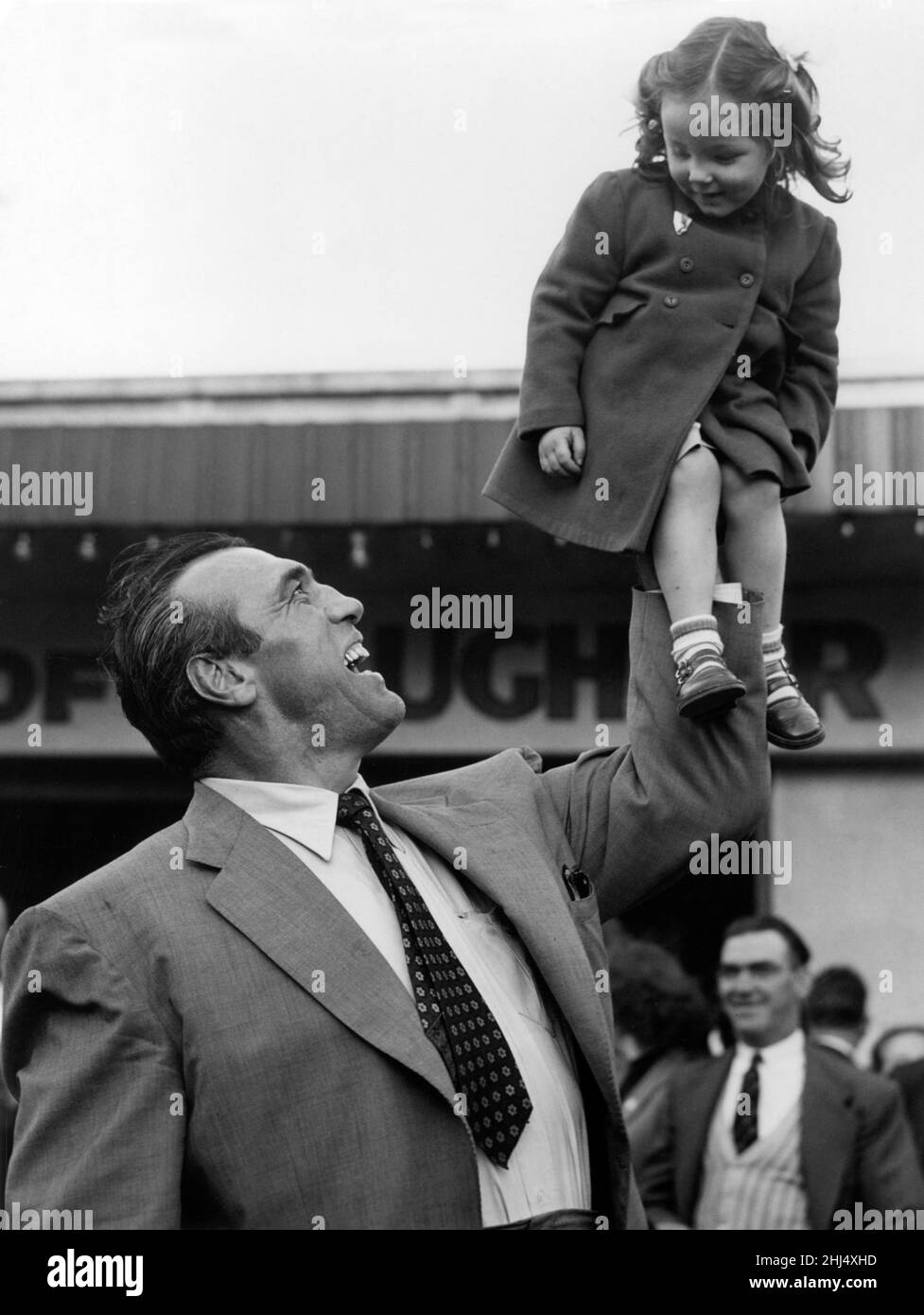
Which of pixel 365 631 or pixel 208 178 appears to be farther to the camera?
pixel 365 631

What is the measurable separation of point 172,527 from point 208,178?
4.93ft

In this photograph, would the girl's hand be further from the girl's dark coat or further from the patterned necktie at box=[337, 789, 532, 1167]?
the patterned necktie at box=[337, 789, 532, 1167]

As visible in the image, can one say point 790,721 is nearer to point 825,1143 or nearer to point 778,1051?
point 825,1143

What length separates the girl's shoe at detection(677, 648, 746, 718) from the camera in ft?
6.41

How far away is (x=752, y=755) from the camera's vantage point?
2078mm

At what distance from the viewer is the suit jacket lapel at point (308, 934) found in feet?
6.48

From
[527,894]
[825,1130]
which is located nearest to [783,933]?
[825,1130]

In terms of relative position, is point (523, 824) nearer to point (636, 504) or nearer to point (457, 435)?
point (636, 504)

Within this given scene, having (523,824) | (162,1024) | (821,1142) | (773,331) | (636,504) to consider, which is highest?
(773,331)

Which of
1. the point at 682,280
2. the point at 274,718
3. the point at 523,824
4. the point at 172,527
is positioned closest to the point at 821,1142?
the point at 523,824

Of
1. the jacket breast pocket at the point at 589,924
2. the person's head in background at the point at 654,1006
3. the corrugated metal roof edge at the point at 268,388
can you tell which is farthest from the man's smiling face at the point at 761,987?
the jacket breast pocket at the point at 589,924

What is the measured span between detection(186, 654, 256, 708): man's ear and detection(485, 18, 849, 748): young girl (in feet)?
1.40

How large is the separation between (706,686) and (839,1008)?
2770mm

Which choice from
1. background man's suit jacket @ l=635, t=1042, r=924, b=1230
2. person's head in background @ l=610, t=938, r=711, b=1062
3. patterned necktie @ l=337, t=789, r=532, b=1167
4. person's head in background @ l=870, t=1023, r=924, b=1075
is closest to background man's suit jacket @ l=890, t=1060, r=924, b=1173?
person's head in background @ l=870, t=1023, r=924, b=1075
